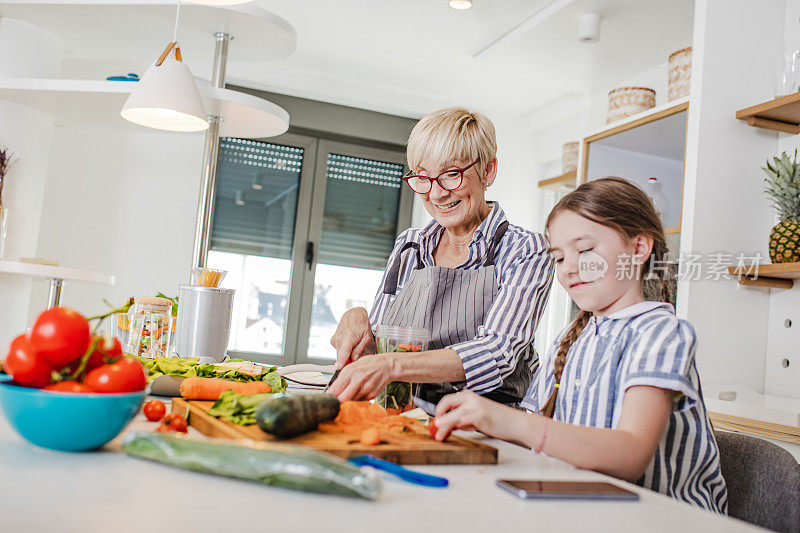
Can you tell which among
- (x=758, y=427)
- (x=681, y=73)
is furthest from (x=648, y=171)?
(x=758, y=427)

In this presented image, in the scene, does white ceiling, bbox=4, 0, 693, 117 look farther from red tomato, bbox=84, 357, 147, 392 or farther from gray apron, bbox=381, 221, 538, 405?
red tomato, bbox=84, 357, 147, 392

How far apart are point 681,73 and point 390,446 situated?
2.35m

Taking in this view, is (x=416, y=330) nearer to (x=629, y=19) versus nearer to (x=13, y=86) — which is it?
(x=13, y=86)

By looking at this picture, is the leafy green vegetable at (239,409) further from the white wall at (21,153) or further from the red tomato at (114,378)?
the white wall at (21,153)

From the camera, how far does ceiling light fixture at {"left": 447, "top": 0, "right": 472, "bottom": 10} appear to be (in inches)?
137

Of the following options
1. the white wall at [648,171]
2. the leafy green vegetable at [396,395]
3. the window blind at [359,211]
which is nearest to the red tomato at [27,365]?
the leafy green vegetable at [396,395]

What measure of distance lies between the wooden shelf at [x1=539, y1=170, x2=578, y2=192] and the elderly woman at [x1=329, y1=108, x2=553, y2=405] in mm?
2229

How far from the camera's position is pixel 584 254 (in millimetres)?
1176

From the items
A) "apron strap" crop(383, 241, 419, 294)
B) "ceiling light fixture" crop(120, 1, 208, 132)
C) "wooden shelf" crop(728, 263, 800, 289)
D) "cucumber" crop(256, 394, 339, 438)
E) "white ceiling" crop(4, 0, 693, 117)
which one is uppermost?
"white ceiling" crop(4, 0, 693, 117)

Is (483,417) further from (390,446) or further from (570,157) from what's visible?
(570,157)

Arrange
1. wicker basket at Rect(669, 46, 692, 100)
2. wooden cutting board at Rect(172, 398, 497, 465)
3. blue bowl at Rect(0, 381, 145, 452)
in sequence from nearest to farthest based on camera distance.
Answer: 1. blue bowl at Rect(0, 381, 145, 452)
2. wooden cutting board at Rect(172, 398, 497, 465)
3. wicker basket at Rect(669, 46, 692, 100)

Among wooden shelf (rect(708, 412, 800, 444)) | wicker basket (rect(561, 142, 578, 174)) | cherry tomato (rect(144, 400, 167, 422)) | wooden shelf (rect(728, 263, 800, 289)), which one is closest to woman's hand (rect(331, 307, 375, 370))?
cherry tomato (rect(144, 400, 167, 422))

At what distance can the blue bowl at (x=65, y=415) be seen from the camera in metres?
0.67

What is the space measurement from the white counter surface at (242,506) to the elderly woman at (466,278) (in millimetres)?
606
